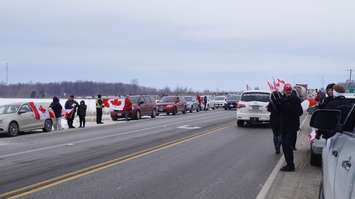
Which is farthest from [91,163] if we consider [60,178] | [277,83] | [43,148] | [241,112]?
[241,112]

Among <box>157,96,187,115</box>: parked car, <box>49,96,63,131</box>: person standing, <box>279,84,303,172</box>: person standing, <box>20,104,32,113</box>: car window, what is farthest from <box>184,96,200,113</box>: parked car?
<box>279,84,303,172</box>: person standing

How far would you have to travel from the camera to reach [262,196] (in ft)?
27.9

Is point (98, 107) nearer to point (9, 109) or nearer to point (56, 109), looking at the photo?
point (56, 109)

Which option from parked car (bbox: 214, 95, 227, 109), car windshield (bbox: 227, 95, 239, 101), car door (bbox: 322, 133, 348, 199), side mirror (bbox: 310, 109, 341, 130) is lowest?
parked car (bbox: 214, 95, 227, 109)

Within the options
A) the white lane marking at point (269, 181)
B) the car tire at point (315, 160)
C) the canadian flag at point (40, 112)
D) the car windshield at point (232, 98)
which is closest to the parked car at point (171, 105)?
the car windshield at point (232, 98)

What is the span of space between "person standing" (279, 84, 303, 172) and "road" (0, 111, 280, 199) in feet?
1.84

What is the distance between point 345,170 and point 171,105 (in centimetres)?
3987

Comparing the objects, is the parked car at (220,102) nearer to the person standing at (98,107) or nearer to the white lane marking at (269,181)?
the person standing at (98,107)

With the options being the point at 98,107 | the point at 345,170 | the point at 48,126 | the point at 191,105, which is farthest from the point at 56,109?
the point at 191,105

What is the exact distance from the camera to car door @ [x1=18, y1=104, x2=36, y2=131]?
2259 cm

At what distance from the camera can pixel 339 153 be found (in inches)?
177

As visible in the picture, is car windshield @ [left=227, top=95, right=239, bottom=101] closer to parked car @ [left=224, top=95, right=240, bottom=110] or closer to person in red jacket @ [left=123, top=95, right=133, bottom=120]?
parked car @ [left=224, top=95, right=240, bottom=110]

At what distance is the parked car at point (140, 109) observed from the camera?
1369 inches

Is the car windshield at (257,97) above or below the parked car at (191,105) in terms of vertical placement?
above
